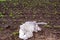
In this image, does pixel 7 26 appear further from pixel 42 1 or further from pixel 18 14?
pixel 42 1

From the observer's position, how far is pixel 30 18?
4367 mm

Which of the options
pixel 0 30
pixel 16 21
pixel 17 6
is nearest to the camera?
pixel 0 30

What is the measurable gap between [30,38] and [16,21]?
2.47ft

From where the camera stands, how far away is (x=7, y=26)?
4.00m

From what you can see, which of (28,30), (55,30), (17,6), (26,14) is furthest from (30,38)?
(17,6)

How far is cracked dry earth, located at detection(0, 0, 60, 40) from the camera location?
12.2 feet

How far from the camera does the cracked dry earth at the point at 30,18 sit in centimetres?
372

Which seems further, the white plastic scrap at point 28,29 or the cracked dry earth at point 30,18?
the cracked dry earth at point 30,18

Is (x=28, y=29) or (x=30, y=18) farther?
(x=30, y=18)

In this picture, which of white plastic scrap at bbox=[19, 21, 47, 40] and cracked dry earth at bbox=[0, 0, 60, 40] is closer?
white plastic scrap at bbox=[19, 21, 47, 40]

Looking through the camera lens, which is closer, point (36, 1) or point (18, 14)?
→ point (18, 14)

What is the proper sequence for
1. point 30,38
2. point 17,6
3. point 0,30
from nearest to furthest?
point 30,38
point 0,30
point 17,6

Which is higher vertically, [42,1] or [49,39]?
[42,1]

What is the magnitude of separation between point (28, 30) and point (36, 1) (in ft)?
5.70
